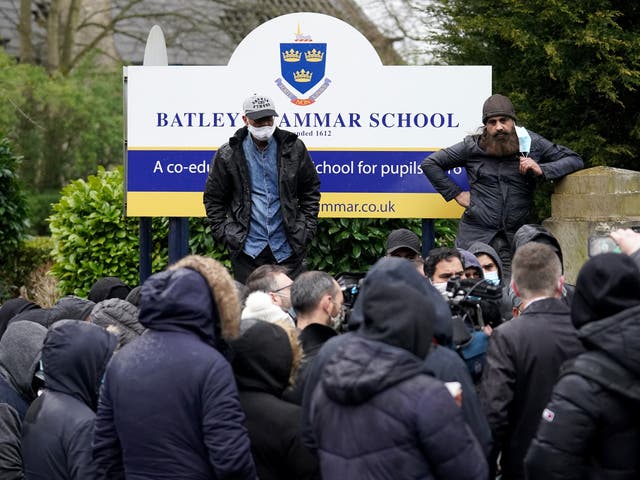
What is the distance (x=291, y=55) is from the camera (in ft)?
29.5

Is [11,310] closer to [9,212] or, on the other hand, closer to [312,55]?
[312,55]

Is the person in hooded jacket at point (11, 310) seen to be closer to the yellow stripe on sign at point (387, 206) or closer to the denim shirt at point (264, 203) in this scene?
the denim shirt at point (264, 203)

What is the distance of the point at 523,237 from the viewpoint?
6844mm

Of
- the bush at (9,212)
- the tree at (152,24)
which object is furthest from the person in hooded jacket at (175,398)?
the tree at (152,24)

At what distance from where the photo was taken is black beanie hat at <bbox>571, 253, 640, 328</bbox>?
171 inches

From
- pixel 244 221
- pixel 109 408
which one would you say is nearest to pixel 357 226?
pixel 244 221

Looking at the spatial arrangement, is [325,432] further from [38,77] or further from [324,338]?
[38,77]

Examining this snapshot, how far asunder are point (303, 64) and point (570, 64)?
341 cm

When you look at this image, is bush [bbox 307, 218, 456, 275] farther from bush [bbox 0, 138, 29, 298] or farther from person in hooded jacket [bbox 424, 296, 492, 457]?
person in hooded jacket [bbox 424, 296, 492, 457]

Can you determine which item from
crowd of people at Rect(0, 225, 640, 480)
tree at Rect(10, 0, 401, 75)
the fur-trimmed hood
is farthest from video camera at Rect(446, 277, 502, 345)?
tree at Rect(10, 0, 401, 75)

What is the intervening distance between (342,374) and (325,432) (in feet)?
0.90

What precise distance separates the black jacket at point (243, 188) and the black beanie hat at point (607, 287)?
3824 millimetres

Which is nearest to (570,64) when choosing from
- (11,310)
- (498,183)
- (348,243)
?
(348,243)

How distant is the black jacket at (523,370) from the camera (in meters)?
4.73
